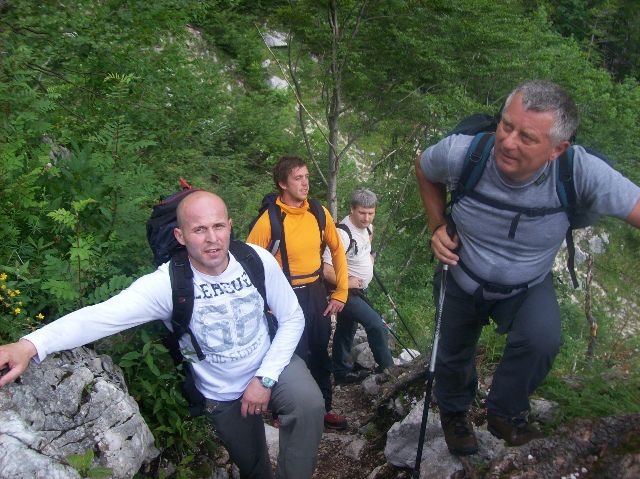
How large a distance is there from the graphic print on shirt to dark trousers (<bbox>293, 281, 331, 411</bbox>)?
1409 millimetres

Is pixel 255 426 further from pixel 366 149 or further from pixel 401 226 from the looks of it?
pixel 366 149

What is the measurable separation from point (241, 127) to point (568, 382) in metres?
12.4

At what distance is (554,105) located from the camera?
2605mm

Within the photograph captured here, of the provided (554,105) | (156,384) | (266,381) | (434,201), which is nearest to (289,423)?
(266,381)

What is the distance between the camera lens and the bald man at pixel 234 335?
9.83 ft

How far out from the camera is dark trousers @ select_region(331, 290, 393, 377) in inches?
232

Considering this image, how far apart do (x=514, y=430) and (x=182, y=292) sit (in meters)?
1.97

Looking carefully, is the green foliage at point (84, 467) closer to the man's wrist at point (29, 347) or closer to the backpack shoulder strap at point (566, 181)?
the man's wrist at point (29, 347)

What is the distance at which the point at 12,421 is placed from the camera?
95.7 inches

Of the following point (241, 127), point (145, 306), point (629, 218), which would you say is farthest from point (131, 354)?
point (241, 127)

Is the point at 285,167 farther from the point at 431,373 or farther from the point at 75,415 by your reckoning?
the point at 75,415

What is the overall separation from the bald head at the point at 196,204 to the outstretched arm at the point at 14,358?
0.97m

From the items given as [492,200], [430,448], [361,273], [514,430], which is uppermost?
[492,200]

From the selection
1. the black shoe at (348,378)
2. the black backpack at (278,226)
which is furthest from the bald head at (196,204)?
the black shoe at (348,378)
